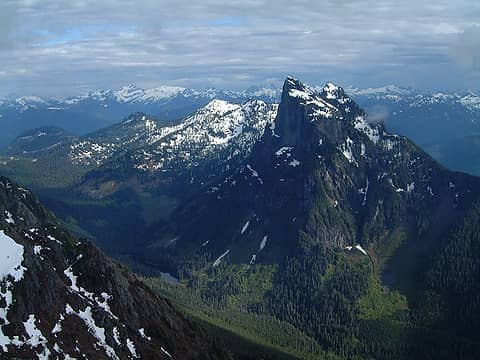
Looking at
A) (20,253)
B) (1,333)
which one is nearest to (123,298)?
(20,253)

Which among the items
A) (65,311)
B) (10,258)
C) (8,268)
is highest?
(10,258)

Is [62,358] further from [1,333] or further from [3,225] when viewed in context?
[3,225]

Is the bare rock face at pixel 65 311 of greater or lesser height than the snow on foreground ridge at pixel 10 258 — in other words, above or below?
below

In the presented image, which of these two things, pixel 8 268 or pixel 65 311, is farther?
pixel 65 311

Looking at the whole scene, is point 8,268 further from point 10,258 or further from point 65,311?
point 65,311

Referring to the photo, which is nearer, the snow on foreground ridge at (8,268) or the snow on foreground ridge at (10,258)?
the snow on foreground ridge at (8,268)

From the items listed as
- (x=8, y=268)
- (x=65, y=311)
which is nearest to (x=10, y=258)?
(x=8, y=268)

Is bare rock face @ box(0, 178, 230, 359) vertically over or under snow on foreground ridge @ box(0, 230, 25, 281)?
under

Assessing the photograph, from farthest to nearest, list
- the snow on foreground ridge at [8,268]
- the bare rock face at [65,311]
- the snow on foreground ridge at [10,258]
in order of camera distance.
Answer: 1. the snow on foreground ridge at [10,258]
2. the snow on foreground ridge at [8,268]
3. the bare rock face at [65,311]
